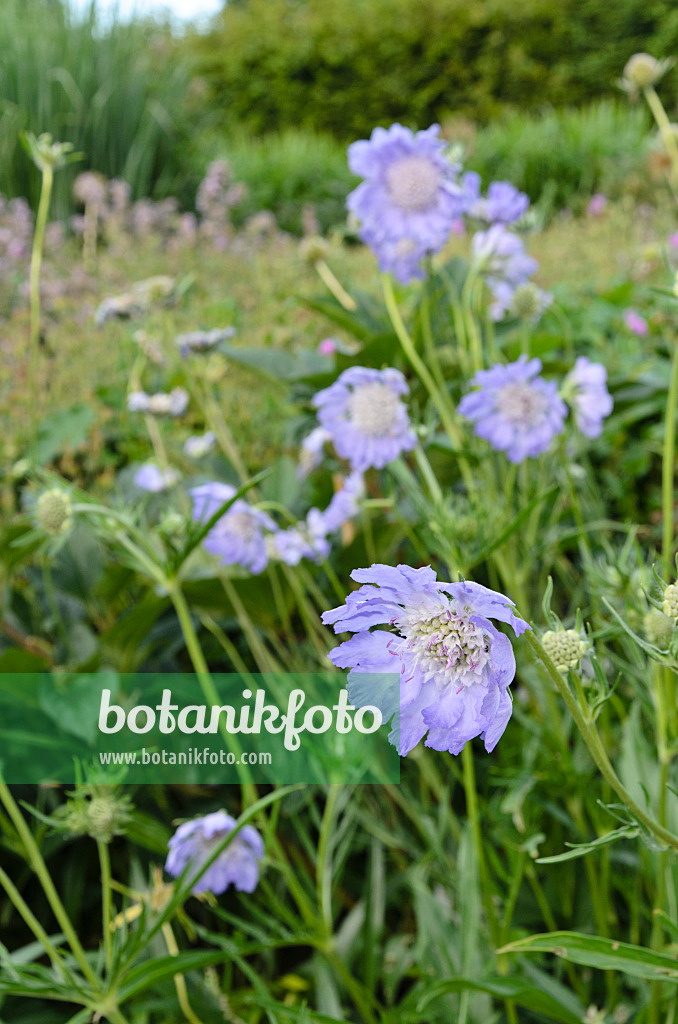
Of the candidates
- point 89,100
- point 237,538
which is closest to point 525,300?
point 237,538

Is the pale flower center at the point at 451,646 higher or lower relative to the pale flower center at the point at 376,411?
lower

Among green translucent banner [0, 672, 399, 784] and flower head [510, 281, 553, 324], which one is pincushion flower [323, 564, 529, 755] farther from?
flower head [510, 281, 553, 324]

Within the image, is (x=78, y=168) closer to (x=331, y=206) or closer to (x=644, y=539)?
(x=331, y=206)

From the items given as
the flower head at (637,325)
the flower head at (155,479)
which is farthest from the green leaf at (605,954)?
the flower head at (637,325)

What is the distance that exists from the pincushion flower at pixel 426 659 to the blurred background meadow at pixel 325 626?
5 centimetres

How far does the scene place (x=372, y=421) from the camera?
3.54ft

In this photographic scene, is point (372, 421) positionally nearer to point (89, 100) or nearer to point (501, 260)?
point (501, 260)

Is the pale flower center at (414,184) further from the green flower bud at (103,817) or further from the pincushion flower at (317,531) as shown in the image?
the green flower bud at (103,817)

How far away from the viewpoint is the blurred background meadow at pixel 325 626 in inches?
32.9

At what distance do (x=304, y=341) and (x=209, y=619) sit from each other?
4.71 feet

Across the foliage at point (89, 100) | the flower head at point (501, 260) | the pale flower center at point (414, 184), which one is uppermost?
the foliage at point (89, 100)

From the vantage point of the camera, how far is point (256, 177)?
6.69 meters

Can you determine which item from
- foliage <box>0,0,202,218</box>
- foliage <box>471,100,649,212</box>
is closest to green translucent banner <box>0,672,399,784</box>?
foliage <box>0,0,202,218</box>

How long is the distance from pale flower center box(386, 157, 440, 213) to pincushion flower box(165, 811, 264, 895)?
0.81 m
